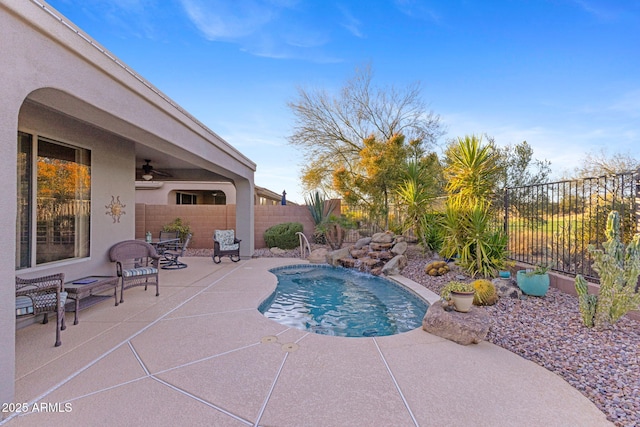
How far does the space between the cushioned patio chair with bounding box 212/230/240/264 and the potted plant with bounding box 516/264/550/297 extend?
25.0 feet

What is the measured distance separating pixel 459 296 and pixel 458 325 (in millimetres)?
563

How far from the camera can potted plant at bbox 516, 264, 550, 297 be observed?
513 cm

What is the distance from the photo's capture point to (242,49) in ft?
34.2

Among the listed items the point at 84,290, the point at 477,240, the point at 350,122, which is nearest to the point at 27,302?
the point at 84,290

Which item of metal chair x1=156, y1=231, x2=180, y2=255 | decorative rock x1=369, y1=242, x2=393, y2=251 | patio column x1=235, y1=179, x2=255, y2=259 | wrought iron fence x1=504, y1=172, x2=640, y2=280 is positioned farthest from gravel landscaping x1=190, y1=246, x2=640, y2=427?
metal chair x1=156, y1=231, x2=180, y2=255

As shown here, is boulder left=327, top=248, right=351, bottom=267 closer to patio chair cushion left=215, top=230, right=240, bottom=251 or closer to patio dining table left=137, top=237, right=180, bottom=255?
patio chair cushion left=215, top=230, right=240, bottom=251

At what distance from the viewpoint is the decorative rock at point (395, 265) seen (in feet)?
26.6

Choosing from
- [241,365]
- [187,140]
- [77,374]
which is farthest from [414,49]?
[77,374]

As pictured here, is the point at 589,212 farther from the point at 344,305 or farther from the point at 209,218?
the point at 209,218

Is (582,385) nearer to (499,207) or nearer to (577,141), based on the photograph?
(499,207)

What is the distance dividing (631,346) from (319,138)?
1401 cm

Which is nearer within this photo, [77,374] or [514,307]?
[77,374]

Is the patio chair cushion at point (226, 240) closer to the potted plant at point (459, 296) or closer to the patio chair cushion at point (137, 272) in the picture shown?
the patio chair cushion at point (137, 272)

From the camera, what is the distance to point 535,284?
5172 millimetres
